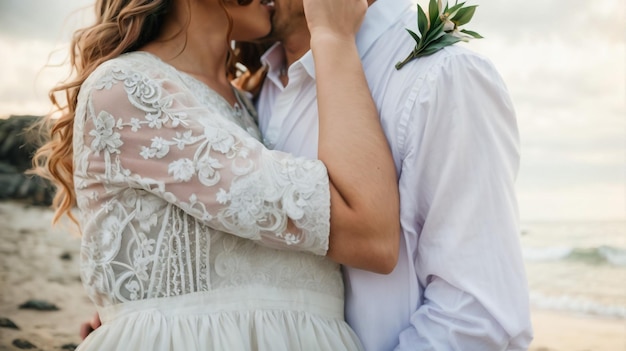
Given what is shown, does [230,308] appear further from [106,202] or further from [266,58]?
[266,58]

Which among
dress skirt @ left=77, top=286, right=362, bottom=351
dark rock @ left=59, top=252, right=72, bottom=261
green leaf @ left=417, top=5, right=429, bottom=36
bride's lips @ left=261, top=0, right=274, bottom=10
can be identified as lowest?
dark rock @ left=59, top=252, right=72, bottom=261

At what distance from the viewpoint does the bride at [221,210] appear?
1.62m

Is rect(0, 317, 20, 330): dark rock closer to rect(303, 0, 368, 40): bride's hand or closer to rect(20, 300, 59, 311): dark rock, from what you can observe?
rect(20, 300, 59, 311): dark rock

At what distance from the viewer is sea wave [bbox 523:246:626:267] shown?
292 inches

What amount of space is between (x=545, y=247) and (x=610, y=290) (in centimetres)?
123

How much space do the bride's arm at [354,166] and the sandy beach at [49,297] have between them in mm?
3805

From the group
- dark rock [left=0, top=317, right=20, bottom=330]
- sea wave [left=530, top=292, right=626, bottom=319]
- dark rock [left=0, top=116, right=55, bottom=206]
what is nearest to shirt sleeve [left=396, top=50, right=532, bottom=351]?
dark rock [left=0, top=317, right=20, bottom=330]

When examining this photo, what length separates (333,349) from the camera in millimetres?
1732

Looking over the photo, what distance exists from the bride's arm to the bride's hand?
43mm

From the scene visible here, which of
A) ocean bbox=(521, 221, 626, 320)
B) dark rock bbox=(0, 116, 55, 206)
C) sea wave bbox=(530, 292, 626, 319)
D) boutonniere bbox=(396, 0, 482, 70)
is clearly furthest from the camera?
ocean bbox=(521, 221, 626, 320)

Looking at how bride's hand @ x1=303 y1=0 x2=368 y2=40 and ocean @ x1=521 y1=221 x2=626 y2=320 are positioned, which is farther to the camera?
ocean @ x1=521 y1=221 x2=626 y2=320

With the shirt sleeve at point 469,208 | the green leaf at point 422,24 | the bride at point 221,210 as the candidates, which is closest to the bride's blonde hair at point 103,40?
the bride at point 221,210

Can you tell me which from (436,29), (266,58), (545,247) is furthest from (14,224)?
(545,247)

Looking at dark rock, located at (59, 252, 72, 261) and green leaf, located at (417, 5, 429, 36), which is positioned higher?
green leaf, located at (417, 5, 429, 36)
